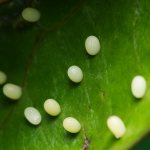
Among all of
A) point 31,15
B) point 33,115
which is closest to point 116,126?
point 33,115

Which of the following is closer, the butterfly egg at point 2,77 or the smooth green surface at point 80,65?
the smooth green surface at point 80,65

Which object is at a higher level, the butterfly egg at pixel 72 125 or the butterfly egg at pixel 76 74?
the butterfly egg at pixel 76 74

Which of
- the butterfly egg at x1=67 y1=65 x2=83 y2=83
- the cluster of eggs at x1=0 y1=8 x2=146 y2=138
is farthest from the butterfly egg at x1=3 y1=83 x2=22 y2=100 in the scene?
the butterfly egg at x1=67 y1=65 x2=83 y2=83

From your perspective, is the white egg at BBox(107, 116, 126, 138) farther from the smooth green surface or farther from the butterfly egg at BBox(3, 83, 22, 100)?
the butterfly egg at BBox(3, 83, 22, 100)

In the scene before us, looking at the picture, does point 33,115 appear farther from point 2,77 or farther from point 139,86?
point 139,86

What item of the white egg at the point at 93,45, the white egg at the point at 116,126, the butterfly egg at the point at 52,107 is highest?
the white egg at the point at 93,45

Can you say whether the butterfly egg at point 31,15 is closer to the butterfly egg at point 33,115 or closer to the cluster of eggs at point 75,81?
the cluster of eggs at point 75,81

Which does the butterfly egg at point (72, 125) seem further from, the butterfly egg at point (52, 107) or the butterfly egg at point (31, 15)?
the butterfly egg at point (31, 15)

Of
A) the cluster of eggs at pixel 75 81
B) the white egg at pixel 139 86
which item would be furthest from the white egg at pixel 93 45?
the white egg at pixel 139 86
